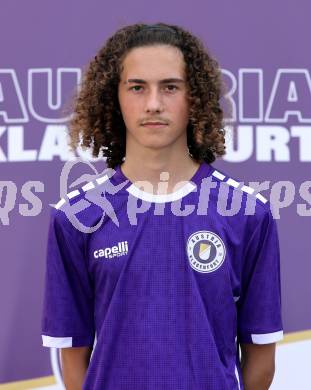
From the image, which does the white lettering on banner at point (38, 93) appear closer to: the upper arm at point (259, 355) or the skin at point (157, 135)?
the skin at point (157, 135)

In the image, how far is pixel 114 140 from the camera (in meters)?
1.69

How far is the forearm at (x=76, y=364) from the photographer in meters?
1.63

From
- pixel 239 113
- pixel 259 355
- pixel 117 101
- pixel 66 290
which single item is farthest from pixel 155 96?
pixel 239 113

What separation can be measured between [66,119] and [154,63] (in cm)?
79

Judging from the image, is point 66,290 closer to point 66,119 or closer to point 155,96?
point 155,96

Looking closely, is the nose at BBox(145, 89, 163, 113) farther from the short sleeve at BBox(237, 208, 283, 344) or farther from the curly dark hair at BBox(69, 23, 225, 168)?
the short sleeve at BBox(237, 208, 283, 344)

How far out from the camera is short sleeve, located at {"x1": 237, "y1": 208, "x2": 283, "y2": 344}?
1549 mm

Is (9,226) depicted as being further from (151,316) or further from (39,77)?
(151,316)

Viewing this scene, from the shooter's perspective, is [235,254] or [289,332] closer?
[235,254]

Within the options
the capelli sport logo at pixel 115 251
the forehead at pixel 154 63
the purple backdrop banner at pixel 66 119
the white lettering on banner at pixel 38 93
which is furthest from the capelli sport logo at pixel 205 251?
the white lettering on banner at pixel 38 93

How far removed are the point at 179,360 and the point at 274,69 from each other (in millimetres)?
1132

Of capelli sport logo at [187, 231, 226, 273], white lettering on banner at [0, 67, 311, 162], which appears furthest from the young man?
white lettering on banner at [0, 67, 311, 162]

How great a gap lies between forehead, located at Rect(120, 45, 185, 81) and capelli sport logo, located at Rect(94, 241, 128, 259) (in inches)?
13.5

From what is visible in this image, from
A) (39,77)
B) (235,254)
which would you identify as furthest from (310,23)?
(235,254)
